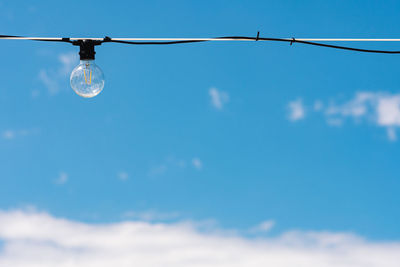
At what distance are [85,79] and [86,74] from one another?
0.21 ft

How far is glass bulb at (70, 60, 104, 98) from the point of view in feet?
19.6

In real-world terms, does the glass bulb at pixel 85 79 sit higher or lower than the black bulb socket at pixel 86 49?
lower

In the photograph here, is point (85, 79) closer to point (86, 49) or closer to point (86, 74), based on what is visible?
point (86, 74)

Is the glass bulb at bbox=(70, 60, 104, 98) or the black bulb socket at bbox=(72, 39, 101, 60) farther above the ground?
the black bulb socket at bbox=(72, 39, 101, 60)

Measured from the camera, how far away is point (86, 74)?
5.96 m

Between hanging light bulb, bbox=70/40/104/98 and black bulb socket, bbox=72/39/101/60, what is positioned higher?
black bulb socket, bbox=72/39/101/60

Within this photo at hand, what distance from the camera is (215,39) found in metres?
6.23

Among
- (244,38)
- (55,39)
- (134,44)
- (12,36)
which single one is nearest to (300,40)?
(244,38)

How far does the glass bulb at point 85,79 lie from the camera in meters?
5.96

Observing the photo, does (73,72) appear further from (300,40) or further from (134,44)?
(300,40)

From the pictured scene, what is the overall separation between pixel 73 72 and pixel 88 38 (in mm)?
455

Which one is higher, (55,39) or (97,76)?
(55,39)

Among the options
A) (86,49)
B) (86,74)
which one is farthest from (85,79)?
(86,49)

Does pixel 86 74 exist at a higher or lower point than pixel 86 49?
lower
